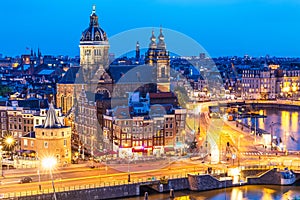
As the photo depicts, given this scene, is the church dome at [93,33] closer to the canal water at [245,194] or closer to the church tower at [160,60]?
the church tower at [160,60]

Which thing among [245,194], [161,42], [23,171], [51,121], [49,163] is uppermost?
[161,42]

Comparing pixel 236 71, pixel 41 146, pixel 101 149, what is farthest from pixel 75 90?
pixel 236 71

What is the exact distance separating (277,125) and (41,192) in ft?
84.3

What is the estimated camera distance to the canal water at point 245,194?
21422mm

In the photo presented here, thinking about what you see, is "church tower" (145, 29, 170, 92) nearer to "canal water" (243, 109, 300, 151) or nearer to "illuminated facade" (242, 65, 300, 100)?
"canal water" (243, 109, 300, 151)

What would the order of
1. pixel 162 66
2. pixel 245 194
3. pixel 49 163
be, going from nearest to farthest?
1. pixel 245 194
2. pixel 49 163
3. pixel 162 66

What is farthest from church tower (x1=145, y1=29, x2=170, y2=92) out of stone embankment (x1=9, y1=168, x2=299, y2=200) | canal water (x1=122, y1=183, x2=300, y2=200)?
canal water (x1=122, y1=183, x2=300, y2=200)

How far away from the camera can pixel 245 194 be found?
21.9 m

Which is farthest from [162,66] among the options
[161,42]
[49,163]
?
[49,163]

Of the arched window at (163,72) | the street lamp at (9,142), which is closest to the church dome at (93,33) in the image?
the arched window at (163,72)

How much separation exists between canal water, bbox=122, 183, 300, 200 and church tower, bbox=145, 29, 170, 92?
1422cm

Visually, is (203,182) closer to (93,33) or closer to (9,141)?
(9,141)

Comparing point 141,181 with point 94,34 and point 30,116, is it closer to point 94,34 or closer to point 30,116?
point 30,116

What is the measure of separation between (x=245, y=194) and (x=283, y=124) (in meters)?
21.9
